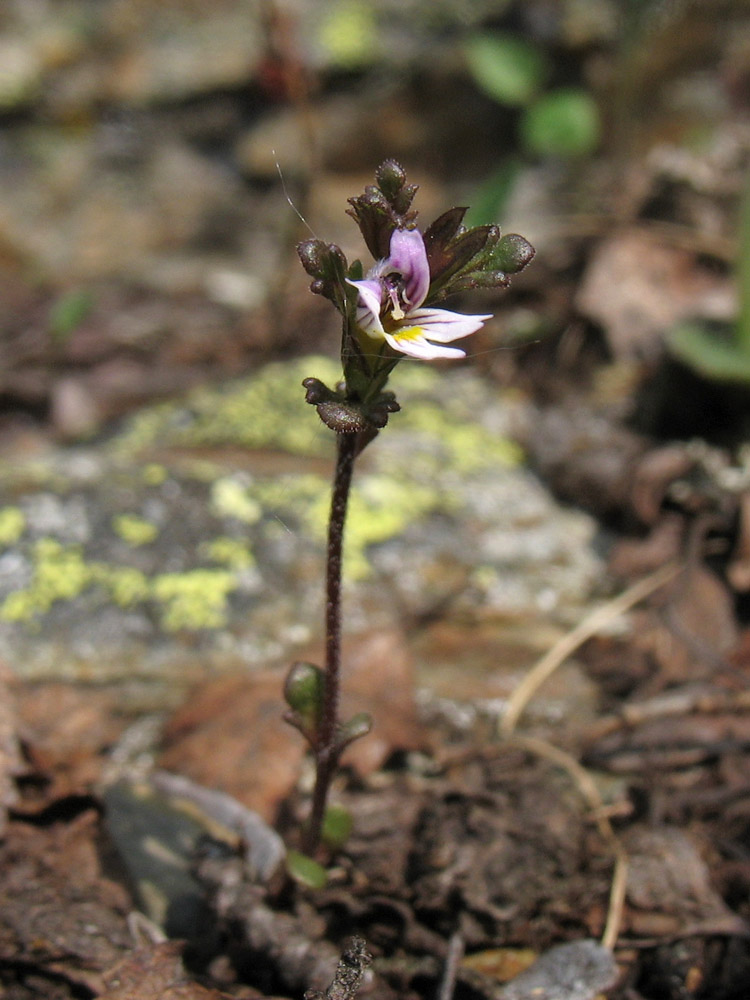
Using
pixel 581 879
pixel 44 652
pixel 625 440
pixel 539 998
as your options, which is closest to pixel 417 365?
pixel 625 440

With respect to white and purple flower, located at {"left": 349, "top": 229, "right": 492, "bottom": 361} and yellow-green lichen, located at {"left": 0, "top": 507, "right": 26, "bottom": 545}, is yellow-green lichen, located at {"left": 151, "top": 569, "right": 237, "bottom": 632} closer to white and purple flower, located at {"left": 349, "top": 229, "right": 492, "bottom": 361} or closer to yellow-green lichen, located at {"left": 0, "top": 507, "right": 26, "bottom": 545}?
yellow-green lichen, located at {"left": 0, "top": 507, "right": 26, "bottom": 545}

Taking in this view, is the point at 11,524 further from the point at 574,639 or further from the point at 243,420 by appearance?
the point at 574,639

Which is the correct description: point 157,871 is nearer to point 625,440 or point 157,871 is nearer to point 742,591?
point 742,591

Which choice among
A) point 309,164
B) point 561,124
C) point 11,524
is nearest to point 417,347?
point 11,524

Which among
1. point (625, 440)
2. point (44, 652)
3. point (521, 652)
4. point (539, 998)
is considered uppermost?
point (625, 440)

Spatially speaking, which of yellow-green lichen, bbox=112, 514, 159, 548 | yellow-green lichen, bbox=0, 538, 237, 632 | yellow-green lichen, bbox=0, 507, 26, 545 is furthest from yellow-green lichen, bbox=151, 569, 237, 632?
yellow-green lichen, bbox=0, 507, 26, 545

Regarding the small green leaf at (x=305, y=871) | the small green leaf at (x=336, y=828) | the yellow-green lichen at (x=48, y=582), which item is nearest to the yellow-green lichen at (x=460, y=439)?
the yellow-green lichen at (x=48, y=582)
